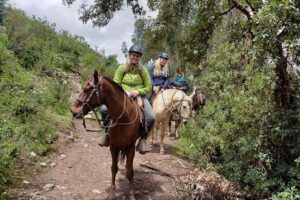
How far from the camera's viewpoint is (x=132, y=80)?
706 cm

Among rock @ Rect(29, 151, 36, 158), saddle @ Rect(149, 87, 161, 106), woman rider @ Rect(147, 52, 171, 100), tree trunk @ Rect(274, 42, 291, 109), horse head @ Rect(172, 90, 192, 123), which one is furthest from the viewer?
horse head @ Rect(172, 90, 192, 123)

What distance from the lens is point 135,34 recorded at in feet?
130

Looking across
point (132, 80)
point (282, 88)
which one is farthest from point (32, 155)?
point (282, 88)

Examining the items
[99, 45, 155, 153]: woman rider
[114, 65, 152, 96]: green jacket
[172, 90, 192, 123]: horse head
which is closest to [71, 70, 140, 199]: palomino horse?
[99, 45, 155, 153]: woman rider

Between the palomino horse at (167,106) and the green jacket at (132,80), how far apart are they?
337 centimetres

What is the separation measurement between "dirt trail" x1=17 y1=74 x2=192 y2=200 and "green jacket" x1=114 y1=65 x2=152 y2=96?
187 centimetres

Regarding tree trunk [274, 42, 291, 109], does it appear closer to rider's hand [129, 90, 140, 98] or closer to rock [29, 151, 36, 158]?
rider's hand [129, 90, 140, 98]

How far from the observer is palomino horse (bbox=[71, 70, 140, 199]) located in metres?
5.80

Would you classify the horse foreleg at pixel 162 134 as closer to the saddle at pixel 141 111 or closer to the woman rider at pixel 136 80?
the woman rider at pixel 136 80

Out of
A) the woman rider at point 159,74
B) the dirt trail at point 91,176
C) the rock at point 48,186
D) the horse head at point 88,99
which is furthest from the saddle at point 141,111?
the woman rider at point 159,74

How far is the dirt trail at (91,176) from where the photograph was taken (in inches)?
272

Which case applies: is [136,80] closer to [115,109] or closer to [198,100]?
[115,109]

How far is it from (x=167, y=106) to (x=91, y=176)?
335 centimetres

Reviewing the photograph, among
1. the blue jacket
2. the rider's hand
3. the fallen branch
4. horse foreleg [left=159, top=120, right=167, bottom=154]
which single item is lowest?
the fallen branch
